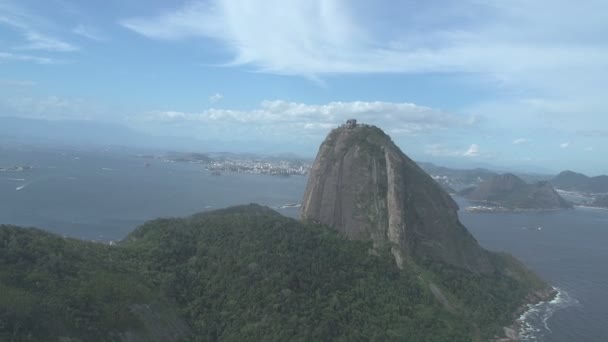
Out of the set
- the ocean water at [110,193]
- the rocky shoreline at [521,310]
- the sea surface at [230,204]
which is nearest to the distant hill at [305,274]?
the rocky shoreline at [521,310]

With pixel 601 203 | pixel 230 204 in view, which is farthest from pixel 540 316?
pixel 601 203

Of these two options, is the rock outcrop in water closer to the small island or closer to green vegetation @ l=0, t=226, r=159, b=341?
green vegetation @ l=0, t=226, r=159, b=341

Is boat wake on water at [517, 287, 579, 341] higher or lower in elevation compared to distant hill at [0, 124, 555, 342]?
lower

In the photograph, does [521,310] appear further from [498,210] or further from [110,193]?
[498,210]

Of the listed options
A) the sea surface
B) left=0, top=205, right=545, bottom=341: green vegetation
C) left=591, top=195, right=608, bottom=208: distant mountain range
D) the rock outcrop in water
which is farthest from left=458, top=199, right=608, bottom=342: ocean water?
left=591, top=195, right=608, bottom=208: distant mountain range

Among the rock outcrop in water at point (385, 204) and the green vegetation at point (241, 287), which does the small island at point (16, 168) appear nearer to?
the green vegetation at point (241, 287)

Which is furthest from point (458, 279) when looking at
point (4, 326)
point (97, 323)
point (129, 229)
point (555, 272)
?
point (129, 229)

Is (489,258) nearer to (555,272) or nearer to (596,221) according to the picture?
(555,272)
